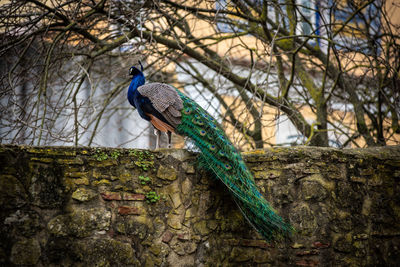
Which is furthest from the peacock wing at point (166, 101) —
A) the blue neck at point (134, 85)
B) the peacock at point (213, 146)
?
the blue neck at point (134, 85)

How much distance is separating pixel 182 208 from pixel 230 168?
52cm

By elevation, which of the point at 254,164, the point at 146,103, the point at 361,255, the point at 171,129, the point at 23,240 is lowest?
the point at 361,255

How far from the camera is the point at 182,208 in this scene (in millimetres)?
3529

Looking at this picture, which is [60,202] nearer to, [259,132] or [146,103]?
[146,103]

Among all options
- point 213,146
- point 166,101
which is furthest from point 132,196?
point 166,101

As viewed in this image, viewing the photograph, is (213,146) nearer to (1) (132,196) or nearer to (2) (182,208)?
(2) (182,208)

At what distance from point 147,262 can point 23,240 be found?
923mm

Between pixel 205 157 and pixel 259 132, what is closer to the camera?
pixel 205 157

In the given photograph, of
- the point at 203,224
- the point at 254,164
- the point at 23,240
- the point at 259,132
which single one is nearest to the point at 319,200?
the point at 254,164

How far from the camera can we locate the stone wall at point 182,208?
118 inches

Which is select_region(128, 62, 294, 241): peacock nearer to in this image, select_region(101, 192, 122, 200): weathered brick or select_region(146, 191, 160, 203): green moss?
select_region(146, 191, 160, 203): green moss

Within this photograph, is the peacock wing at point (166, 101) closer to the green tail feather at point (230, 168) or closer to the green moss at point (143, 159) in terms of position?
the green tail feather at point (230, 168)

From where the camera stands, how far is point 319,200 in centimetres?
375

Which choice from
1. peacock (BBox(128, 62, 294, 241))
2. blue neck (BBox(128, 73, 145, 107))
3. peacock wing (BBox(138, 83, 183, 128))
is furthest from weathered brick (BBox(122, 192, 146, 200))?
blue neck (BBox(128, 73, 145, 107))
